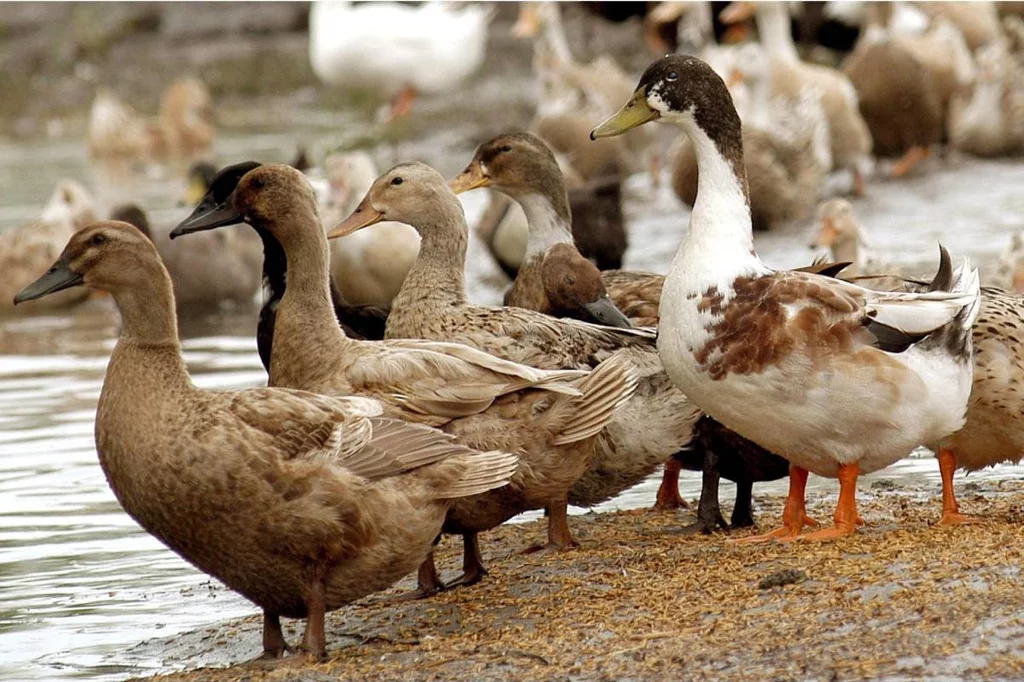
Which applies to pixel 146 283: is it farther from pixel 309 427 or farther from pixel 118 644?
pixel 118 644

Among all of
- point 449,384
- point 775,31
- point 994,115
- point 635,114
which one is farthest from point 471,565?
point 775,31

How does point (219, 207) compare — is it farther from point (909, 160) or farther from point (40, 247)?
point (909, 160)

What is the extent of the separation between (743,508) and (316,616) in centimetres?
208

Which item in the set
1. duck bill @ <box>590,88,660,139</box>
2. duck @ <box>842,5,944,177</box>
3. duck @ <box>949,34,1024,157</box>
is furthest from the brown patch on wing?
duck @ <box>949,34,1024,157</box>

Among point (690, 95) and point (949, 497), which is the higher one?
point (690, 95)

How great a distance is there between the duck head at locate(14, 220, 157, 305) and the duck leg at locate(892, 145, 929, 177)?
40.9 ft

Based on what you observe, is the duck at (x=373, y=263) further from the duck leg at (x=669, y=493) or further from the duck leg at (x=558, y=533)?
the duck leg at (x=558, y=533)

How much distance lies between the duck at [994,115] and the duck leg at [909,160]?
48 cm

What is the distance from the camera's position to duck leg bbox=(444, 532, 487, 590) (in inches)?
238

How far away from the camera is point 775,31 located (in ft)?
58.7

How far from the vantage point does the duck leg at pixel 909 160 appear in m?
16.9

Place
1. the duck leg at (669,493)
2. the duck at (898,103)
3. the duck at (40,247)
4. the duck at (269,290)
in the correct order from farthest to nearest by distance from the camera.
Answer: the duck at (898,103), the duck at (40,247), the duck leg at (669,493), the duck at (269,290)

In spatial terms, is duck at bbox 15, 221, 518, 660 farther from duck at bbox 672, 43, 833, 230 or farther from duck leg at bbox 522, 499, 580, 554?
duck at bbox 672, 43, 833, 230

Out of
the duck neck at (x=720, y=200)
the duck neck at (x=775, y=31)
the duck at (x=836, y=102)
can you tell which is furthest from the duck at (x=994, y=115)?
the duck neck at (x=720, y=200)
